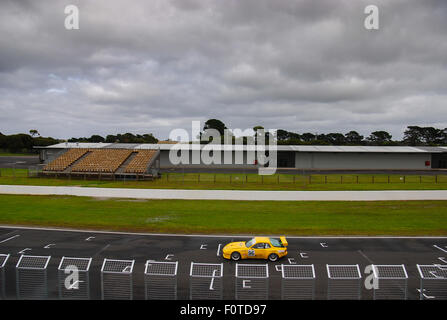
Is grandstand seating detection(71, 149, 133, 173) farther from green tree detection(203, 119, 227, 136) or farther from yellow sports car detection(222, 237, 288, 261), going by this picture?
green tree detection(203, 119, 227, 136)

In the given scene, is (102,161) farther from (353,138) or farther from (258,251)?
(353,138)

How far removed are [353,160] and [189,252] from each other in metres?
60.7

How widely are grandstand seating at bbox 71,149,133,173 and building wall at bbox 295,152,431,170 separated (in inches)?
1479

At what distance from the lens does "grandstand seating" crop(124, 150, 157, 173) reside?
4918 centimetres

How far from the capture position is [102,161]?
2121 inches

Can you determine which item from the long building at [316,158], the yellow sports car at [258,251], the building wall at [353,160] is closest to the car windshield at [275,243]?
the yellow sports car at [258,251]

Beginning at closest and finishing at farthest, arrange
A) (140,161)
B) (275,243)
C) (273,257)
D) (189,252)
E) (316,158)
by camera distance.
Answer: (273,257) < (275,243) < (189,252) < (140,161) < (316,158)

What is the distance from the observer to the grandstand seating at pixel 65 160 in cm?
5113

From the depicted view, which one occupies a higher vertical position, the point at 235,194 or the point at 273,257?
the point at 235,194

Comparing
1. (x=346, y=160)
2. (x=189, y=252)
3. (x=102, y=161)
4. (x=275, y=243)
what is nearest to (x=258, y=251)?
(x=275, y=243)

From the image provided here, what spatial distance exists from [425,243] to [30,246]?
23.0m

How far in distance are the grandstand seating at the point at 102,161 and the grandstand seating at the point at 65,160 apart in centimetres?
154

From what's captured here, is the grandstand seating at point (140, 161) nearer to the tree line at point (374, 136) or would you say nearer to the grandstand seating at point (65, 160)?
the grandstand seating at point (65, 160)

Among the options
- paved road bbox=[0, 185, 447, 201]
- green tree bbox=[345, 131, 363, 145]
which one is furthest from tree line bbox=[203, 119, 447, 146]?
paved road bbox=[0, 185, 447, 201]
